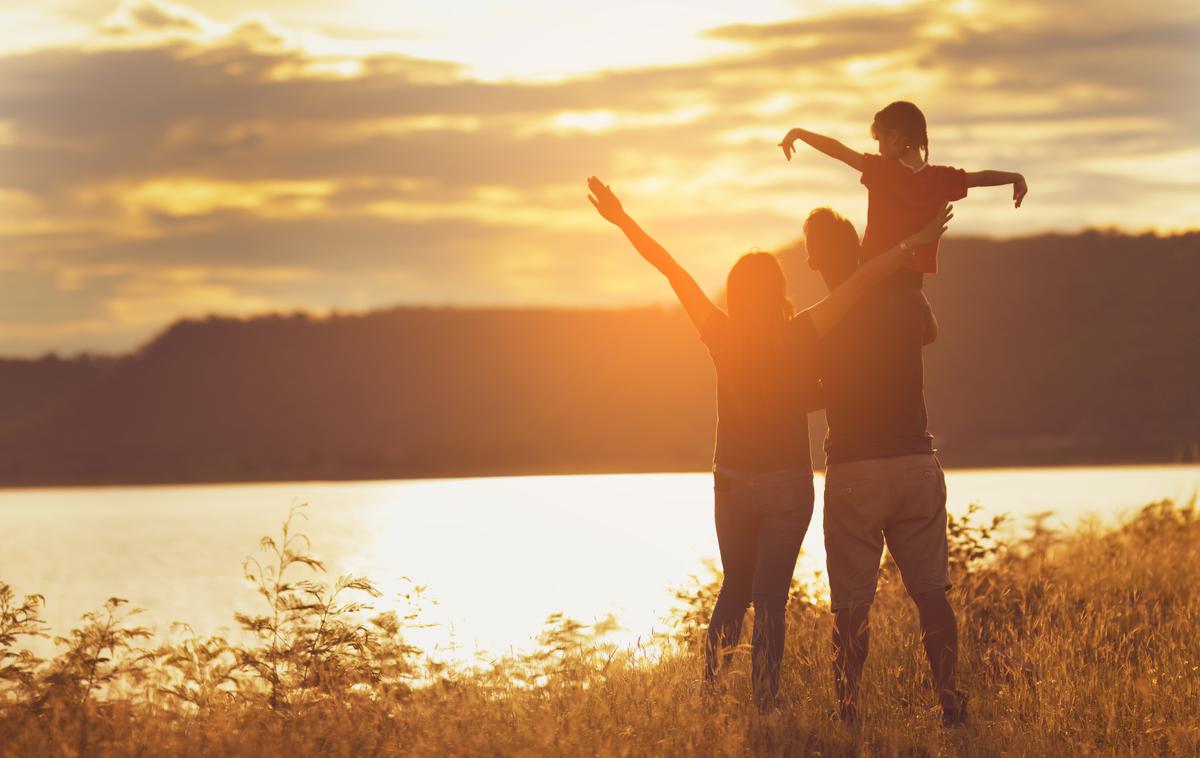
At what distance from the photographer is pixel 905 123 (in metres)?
5.91

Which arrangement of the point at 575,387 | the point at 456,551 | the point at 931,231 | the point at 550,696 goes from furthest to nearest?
the point at 575,387 < the point at 456,551 < the point at 550,696 < the point at 931,231

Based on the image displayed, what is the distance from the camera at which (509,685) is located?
7215 mm

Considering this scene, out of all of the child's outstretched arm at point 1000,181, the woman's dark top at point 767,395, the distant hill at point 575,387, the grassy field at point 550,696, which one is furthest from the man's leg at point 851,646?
the distant hill at point 575,387

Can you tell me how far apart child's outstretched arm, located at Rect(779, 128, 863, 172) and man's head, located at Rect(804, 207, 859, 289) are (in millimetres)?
240

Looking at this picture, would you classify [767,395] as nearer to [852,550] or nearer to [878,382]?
[878,382]

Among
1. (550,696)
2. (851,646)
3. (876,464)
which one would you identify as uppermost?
(876,464)

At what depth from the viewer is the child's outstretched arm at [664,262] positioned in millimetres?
6207

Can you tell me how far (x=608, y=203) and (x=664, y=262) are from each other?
44 centimetres

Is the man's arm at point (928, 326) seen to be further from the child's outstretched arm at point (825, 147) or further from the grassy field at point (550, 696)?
the grassy field at point (550, 696)

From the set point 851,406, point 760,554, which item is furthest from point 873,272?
point 760,554

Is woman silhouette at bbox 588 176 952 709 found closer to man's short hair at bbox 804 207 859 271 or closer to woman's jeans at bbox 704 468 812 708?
woman's jeans at bbox 704 468 812 708

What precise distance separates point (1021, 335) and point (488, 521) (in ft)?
199

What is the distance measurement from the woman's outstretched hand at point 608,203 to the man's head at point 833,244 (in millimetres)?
934

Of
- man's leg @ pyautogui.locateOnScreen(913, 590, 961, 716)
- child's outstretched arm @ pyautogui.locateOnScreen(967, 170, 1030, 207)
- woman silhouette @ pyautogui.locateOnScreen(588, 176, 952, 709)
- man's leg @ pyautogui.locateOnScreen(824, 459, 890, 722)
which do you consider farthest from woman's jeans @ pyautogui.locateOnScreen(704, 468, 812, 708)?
child's outstretched arm @ pyautogui.locateOnScreen(967, 170, 1030, 207)
